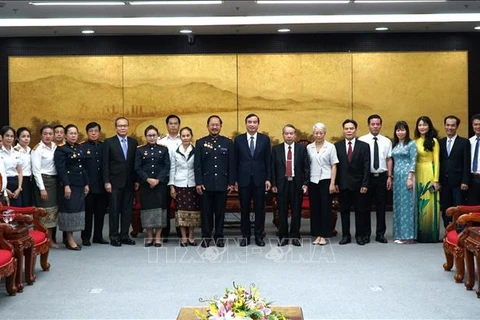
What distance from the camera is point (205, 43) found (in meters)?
13.4

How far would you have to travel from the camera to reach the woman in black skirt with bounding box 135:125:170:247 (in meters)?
9.04

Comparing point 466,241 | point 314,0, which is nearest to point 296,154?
point 314,0

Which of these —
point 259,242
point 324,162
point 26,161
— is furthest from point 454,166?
point 26,161

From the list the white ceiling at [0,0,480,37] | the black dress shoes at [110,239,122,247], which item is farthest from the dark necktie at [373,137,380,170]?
the black dress shoes at [110,239,122,247]

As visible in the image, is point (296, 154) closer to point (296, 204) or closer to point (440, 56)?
point (296, 204)

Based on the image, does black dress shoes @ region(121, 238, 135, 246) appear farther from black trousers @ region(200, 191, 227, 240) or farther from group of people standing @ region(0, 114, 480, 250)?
black trousers @ region(200, 191, 227, 240)

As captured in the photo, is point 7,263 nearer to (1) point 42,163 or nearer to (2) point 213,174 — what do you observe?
(1) point 42,163

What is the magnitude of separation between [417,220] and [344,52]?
5.22 meters

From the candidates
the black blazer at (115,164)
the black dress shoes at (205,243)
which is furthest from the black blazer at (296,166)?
the black blazer at (115,164)

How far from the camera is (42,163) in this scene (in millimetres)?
8828

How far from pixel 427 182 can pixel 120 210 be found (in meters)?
4.22

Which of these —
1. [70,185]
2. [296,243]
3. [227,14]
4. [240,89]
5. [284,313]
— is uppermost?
[227,14]

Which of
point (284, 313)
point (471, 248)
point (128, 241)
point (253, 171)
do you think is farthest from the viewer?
point (128, 241)

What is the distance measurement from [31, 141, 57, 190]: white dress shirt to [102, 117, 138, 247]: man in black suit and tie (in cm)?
Result: 69
